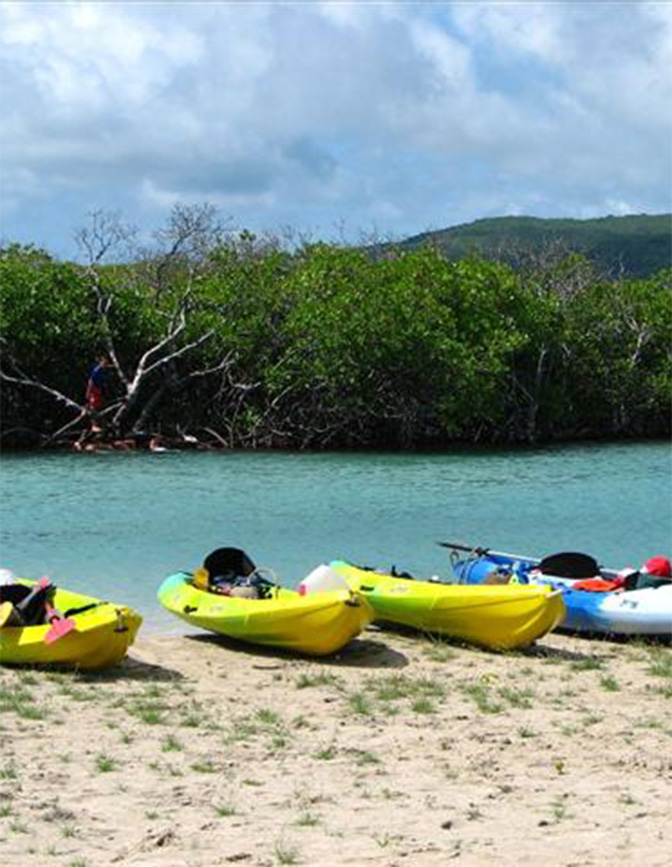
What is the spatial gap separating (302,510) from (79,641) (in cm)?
1189

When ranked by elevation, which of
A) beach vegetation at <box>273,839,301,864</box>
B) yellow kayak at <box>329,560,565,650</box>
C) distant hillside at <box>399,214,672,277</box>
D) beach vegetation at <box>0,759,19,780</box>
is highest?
distant hillside at <box>399,214,672,277</box>

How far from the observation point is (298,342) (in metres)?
33.2

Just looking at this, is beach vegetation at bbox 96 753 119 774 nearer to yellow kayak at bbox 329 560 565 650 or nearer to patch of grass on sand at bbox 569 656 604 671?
patch of grass on sand at bbox 569 656 604 671

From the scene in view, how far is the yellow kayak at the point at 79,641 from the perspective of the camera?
991cm

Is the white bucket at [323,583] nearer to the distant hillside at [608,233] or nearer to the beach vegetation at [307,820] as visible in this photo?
the beach vegetation at [307,820]

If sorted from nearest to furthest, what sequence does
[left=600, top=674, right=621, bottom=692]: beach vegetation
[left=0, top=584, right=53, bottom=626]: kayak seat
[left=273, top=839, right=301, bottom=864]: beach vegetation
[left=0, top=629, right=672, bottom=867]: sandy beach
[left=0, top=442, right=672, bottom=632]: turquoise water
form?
[left=273, top=839, right=301, bottom=864]: beach vegetation → [left=0, top=629, right=672, bottom=867]: sandy beach → [left=600, top=674, right=621, bottom=692]: beach vegetation → [left=0, top=584, right=53, bottom=626]: kayak seat → [left=0, top=442, right=672, bottom=632]: turquoise water

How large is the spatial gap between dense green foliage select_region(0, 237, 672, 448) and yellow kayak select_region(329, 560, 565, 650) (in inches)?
825

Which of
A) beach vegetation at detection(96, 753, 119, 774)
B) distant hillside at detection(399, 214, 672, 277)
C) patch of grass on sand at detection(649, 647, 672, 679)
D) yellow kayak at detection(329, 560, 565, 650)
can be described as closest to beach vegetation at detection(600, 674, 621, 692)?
patch of grass on sand at detection(649, 647, 672, 679)

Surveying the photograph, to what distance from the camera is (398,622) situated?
1191cm

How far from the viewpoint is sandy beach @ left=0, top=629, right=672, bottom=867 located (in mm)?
5797

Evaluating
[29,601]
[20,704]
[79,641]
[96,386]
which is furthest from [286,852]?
[96,386]

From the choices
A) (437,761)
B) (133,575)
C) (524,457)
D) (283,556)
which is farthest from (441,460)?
(437,761)

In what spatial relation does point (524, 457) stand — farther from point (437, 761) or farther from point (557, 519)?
point (437, 761)

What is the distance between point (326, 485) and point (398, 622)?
13591 mm
